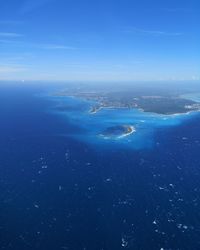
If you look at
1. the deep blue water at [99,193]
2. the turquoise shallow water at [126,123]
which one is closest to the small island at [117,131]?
the turquoise shallow water at [126,123]

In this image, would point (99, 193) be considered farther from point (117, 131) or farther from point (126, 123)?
point (126, 123)

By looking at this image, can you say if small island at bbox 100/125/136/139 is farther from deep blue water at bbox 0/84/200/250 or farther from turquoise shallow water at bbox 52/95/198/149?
deep blue water at bbox 0/84/200/250

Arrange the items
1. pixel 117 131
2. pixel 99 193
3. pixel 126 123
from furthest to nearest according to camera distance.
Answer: pixel 126 123 → pixel 117 131 → pixel 99 193

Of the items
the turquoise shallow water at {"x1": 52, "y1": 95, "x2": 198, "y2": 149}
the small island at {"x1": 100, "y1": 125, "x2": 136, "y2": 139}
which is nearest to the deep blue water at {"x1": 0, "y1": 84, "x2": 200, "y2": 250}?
the turquoise shallow water at {"x1": 52, "y1": 95, "x2": 198, "y2": 149}

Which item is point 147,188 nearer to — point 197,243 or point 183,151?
point 197,243

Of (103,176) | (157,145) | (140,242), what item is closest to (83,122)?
(157,145)

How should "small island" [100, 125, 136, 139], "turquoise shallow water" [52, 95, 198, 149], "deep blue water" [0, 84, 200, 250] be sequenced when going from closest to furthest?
"deep blue water" [0, 84, 200, 250]
"turquoise shallow water" [52, 95, 198, 149]
"small island" [100, 125, 136, 139]

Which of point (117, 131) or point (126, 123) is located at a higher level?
point (126, 123)

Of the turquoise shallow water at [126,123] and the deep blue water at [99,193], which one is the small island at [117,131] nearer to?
the turquoise shallow water at [126,123]

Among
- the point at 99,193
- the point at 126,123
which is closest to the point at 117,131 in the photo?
the point at 126,123
